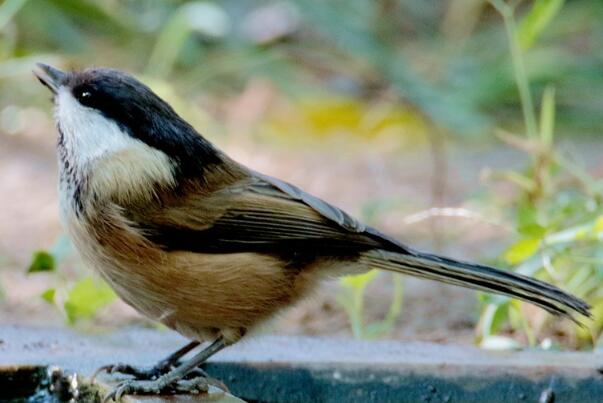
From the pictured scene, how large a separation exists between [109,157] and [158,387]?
720mm

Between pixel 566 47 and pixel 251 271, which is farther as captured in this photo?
pixel 566 47

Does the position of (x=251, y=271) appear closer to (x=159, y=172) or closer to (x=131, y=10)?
(x=159, y=172)

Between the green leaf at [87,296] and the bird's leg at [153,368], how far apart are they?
2.26 ft

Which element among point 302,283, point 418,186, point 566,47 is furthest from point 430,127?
point 302,283

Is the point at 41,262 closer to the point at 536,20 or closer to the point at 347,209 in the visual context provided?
the point at 536,20

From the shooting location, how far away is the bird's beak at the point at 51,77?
377 centimetres

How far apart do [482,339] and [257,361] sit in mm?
1213

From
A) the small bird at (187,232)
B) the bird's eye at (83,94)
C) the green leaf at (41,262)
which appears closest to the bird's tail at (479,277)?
the small bird at (187,232)

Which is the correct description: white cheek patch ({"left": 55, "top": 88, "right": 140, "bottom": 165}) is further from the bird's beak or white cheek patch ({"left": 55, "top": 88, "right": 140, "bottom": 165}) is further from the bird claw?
the bird claw

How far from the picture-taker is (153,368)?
11.7ft

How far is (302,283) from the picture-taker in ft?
12.4

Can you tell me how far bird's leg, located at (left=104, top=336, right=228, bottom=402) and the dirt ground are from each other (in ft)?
1.03

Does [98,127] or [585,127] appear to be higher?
[585,127]

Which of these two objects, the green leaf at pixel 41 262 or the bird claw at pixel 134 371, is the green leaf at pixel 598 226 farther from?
the green leaf at pixel 41 262
